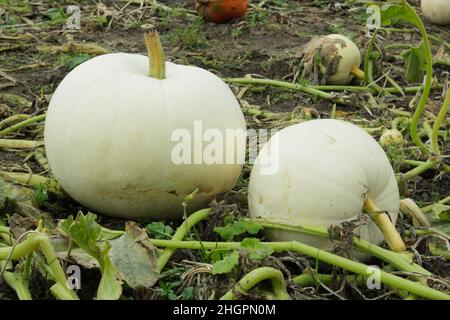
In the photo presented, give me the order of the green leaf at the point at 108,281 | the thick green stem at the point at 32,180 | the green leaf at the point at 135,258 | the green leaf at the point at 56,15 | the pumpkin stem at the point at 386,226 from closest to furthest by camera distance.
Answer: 1. the green leaf at the point at 108,281
2. the green leaf at the point at 135,258
3. the pumpkin stem at the point at 386,226
4. the thick green stem at the point at 32,180
5. the green leaf at the point at 56,15

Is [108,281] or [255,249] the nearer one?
[108,281]

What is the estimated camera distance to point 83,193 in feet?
9.17

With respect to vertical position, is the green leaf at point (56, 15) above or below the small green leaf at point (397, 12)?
below

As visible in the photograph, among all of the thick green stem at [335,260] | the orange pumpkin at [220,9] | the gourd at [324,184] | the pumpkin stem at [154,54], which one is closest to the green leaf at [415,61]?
the gourd at [324,184]

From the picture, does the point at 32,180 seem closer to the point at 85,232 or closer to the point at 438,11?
the point at 85,232

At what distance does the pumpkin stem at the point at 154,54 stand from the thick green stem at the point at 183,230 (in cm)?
46

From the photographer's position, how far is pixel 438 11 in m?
6.06

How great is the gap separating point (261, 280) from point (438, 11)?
13.9ft

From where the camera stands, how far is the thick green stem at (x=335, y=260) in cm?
229

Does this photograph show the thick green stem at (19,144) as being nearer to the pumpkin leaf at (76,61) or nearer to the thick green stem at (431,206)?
the pumpkin leaf at (76,61)

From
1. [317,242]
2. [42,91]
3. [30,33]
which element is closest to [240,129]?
[317,242]

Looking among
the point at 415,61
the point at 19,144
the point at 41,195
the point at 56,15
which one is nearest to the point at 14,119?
the point at 19,144

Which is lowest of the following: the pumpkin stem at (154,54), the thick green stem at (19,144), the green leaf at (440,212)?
the thick green stem at (19,144)
